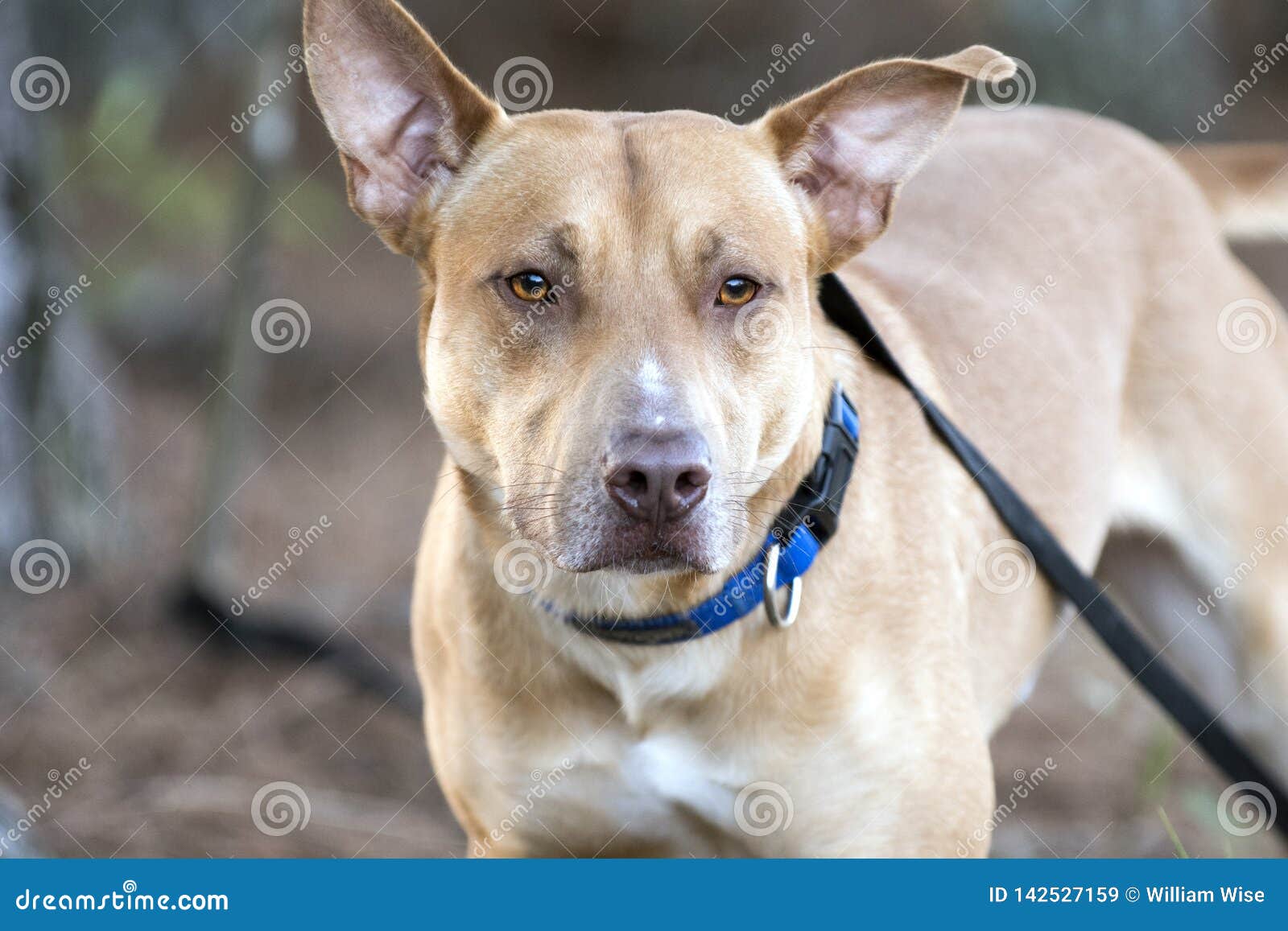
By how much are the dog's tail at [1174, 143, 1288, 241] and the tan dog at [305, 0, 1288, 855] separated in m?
1.26

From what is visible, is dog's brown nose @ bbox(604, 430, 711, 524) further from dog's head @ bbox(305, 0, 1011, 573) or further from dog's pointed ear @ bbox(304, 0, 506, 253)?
dog's pointed ear @ bbox(304, 0, 506, 253)

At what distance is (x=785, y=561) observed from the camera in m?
2.64

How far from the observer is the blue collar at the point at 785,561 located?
2.64 meters

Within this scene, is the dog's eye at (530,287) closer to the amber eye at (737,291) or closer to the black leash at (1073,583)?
the amber eye at (737,291)

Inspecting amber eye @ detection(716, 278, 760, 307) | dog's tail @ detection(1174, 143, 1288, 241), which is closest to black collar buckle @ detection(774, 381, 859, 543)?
amber eye @ detection(716, 278, 760, 307)

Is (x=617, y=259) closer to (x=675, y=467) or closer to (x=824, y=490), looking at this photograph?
(x=675, y=467)

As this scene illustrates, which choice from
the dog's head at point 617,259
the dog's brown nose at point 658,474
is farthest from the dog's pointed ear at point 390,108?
the dog's brown nose at point 658,474

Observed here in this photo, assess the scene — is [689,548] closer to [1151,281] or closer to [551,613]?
[551,613]

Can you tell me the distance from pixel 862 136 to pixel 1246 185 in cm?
191

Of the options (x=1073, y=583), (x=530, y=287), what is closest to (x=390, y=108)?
(x=530, y=287)

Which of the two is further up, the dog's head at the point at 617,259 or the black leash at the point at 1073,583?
the dog's head at the point at 617,259

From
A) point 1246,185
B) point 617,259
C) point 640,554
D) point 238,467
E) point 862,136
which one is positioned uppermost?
point 617,259

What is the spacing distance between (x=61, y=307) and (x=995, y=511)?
3762 mm

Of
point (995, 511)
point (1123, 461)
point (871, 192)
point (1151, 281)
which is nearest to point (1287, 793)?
point (1123, 461)
